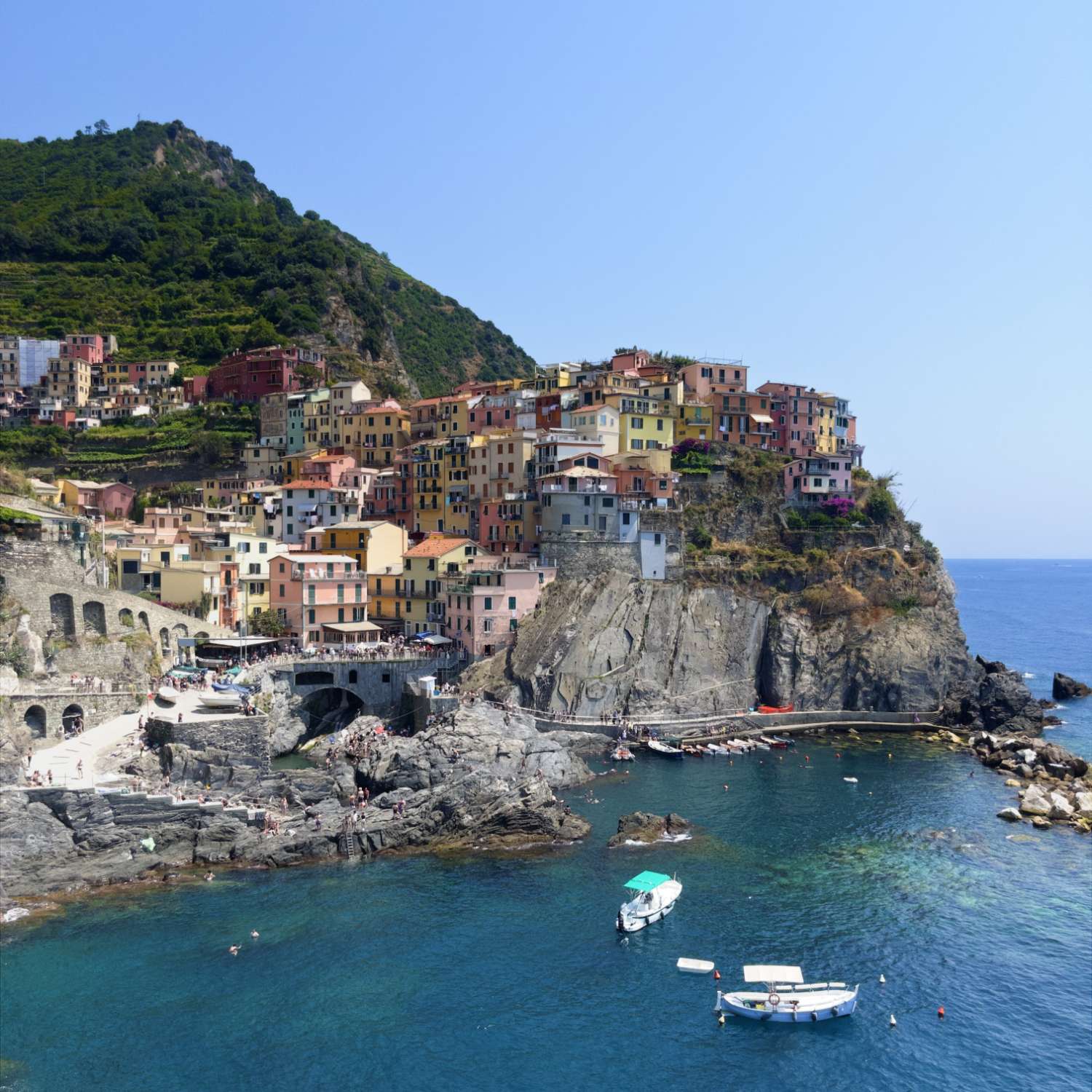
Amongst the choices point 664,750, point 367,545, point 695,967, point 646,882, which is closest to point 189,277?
point 367,545

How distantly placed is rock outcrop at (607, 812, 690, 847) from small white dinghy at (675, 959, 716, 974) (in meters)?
10.5

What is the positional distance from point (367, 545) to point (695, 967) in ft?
149

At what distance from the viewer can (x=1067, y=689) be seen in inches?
3418

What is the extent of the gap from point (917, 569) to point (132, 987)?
64.2 meters

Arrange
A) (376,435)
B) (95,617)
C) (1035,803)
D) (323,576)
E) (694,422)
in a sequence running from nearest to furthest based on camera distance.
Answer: (1035,803) < (95,617) < (323,576) < (694,422) < (376,435)

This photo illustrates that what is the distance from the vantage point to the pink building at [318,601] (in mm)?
66750

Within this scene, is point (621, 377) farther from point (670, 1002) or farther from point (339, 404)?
point (670, 1002)

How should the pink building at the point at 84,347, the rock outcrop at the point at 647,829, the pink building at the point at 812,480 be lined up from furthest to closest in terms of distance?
the pink building at the point at 84,347 → the pink building at the point at 812,480 → the rock outcrop at the point at 647,829

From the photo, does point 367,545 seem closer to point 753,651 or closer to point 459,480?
point 459,480

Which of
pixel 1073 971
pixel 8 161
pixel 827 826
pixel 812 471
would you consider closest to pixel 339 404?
pixel 812 471

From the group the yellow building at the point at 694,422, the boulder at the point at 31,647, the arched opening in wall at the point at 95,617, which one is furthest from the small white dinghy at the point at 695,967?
the yellow building at the point at 694,422

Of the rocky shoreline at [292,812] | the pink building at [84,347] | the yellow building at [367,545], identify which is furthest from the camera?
the pink building at [84,347]

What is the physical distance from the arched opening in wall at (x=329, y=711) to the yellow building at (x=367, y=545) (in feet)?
40.2

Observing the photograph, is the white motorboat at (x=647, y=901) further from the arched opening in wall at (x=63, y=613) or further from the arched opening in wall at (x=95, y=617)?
the arched opening in wall at (x=63, y=613)
